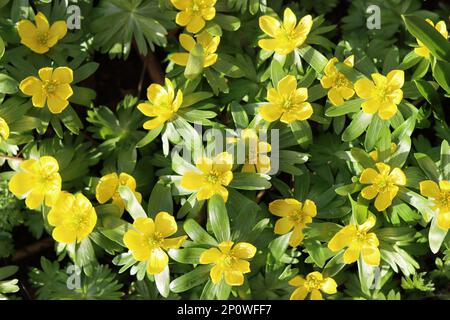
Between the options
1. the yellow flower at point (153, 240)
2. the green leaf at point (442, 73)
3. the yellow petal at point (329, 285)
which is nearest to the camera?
the yellow flower at point (153, 240)

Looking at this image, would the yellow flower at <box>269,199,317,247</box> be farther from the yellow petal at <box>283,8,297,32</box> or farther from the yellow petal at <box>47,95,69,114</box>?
the yellow petal at <box>47,95,69,114</box>

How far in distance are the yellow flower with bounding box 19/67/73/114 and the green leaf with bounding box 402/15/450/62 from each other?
4.43 ft

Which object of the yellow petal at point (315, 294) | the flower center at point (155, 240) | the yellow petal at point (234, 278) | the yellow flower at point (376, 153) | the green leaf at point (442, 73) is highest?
the green leaf at point (442, 73)

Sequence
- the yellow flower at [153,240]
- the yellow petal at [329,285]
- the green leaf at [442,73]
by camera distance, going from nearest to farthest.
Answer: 1. the yellow flower at [153,240]
2. the green leaf at [442,73]
3. the yellow petal at [329,285]

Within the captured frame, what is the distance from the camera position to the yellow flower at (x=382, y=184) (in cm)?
213

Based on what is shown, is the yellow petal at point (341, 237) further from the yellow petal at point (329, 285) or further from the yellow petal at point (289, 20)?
the yellow petal at point (289, 20)

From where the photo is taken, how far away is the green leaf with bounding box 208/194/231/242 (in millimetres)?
2078

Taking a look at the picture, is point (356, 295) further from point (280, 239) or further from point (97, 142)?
point (97, 142)

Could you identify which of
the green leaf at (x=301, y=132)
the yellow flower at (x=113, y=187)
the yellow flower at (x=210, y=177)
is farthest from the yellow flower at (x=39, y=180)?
the green leaf at (x=301, y=132)

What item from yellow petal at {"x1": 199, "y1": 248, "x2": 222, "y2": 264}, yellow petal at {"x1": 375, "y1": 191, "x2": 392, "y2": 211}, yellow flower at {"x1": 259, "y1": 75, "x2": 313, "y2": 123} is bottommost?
yellow petal at {"x1": 199, "y1": 248, "x2": 222, "y2": 264}

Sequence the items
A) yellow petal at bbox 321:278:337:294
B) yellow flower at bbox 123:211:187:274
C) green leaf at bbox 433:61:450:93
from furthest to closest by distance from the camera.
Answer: yellow petal at bbox 321:278:337:294 < green leaf at bbox 433:61:450:93 < yellow flower at bbox 123:211:187:274

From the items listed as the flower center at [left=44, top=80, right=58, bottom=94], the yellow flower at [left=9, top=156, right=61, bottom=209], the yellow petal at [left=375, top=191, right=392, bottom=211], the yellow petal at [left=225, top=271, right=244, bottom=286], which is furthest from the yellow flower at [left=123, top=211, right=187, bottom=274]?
the yellow petal at [left=375, top=191, right=392, bottom=211]

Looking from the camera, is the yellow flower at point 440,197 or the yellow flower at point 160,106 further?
the yellow flower at point 160,106

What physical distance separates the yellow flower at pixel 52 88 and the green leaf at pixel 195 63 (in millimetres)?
474
